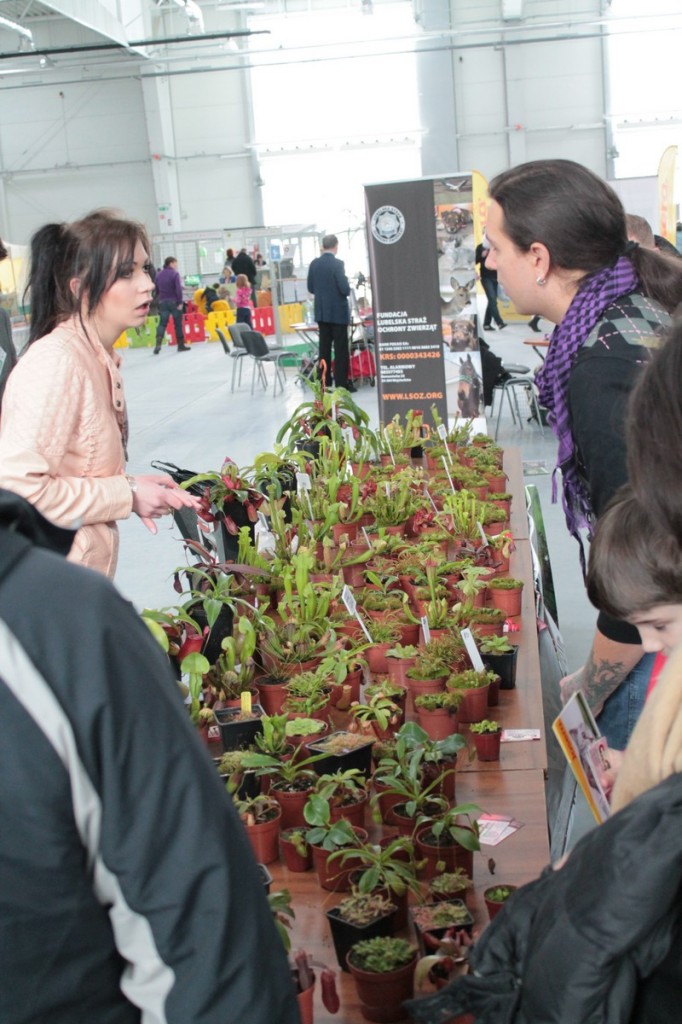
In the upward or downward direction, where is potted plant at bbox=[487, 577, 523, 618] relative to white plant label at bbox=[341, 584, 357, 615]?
downward

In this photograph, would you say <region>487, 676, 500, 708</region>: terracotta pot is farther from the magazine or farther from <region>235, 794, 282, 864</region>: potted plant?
the magazine

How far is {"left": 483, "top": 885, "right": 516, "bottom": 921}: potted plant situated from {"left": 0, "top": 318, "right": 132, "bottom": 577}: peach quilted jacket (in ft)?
3.91

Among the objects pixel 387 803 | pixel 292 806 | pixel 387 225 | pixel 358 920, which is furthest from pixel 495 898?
pixel 387 225

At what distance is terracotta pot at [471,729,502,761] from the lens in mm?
2061

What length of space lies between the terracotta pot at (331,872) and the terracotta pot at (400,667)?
30.8 inches

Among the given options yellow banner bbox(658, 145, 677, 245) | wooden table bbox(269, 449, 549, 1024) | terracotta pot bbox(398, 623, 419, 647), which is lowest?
wooden table bbox(269, 449, 549, 1024)

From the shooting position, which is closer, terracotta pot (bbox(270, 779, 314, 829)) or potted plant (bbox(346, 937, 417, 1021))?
potted plant (bbox(346, 937, 417, 1021))

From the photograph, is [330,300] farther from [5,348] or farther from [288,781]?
[288,781]

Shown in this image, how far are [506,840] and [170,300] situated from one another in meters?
17.2

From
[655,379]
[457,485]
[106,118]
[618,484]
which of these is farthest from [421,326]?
[106,118]

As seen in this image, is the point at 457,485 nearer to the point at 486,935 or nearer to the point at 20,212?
the point at 486,935

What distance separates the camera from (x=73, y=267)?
2492 mm

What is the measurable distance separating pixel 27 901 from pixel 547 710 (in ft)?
6.76

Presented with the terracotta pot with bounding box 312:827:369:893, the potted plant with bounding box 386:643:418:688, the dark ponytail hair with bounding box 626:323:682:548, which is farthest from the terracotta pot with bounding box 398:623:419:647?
the dark ponytail hair with bounding box 626:323:682:548
